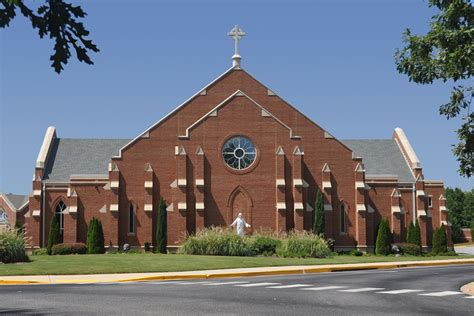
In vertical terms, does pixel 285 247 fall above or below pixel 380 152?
below

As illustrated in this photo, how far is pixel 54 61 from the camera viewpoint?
7219 mm

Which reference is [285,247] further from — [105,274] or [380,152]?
[380,152]

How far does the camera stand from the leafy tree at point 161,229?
4531 centimetres

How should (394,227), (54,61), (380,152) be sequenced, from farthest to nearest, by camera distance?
(380,152), (394,227), (54,61)

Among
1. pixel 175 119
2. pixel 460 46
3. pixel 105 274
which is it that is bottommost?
pixel 105 274

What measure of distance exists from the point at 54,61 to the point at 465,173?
1303 cm

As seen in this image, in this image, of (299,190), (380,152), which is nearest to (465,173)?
(299,190)

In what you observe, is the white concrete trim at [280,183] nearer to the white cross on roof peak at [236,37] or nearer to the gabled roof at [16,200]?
the white cross on roof peak at [236,37]

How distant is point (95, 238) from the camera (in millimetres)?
45562

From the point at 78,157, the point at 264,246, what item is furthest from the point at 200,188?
the point at 78,157

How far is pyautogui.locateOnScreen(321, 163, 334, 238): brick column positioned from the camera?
47344 millimetres

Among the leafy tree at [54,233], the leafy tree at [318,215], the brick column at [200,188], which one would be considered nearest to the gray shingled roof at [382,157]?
the leafy tree at [318,215]

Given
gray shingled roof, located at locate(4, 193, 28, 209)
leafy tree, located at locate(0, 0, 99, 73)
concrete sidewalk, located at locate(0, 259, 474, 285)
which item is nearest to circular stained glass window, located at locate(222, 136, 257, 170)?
concrete sidewalk, located at locate(0, 259, 474, 285)

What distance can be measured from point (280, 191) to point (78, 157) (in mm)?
17080
